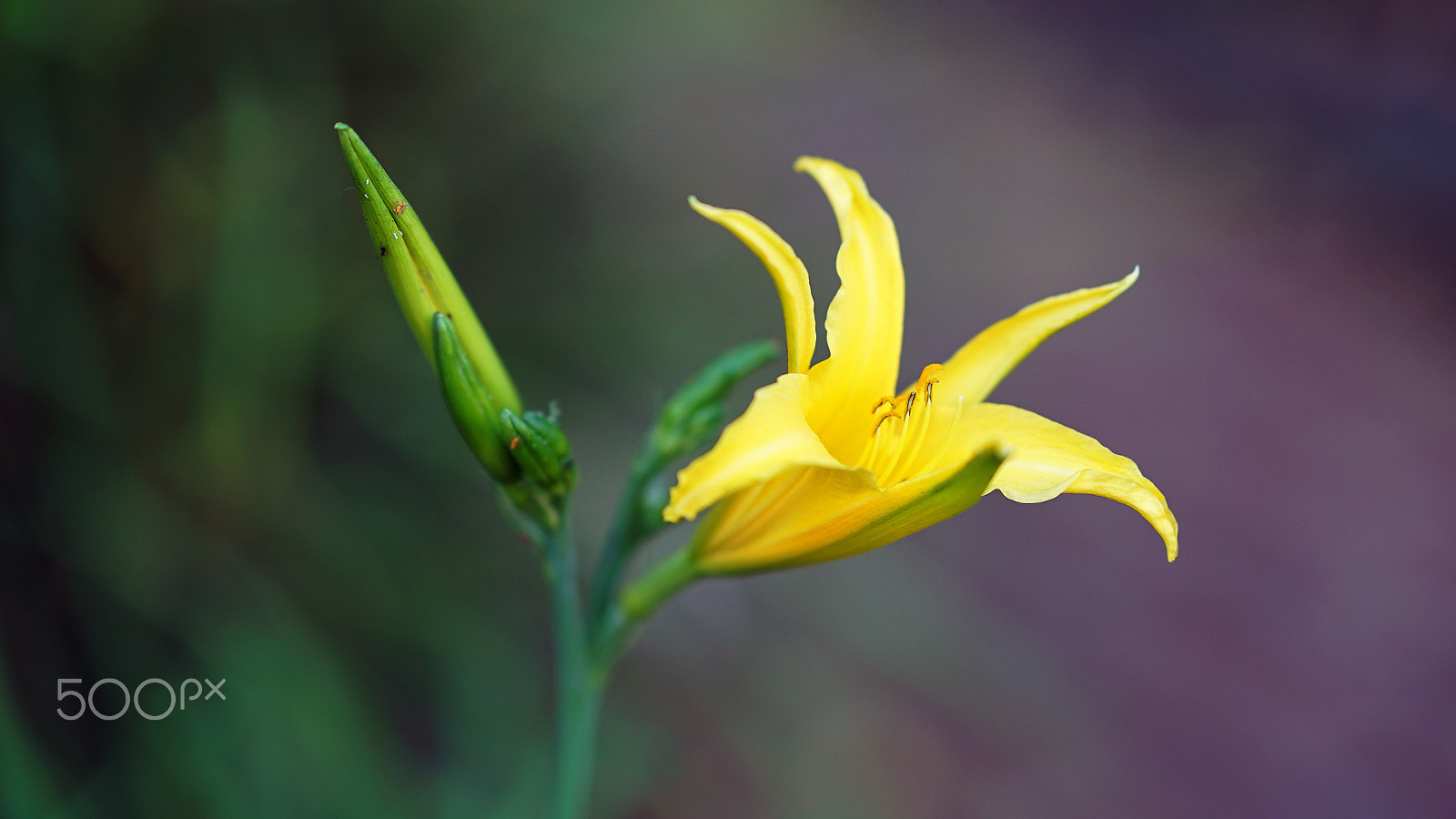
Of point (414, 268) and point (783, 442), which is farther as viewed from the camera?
point (414, 268)

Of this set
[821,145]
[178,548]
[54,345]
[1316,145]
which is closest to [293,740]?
[178,548]

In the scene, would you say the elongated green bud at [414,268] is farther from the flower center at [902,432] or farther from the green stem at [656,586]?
the flower center at [902,432]

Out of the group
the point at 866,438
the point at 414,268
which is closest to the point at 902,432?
the point at 866,438

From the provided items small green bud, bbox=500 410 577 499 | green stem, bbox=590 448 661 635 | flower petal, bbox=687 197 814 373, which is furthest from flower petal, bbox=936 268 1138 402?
small green bud, bbox=500 410 577 499

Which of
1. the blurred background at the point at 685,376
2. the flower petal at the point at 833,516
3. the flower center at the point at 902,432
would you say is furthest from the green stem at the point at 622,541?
the blurred background at the point at 685,376

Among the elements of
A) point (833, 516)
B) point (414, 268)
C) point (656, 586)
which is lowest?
point (656, 586)

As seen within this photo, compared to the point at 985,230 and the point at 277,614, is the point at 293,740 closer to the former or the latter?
the point at 277,614

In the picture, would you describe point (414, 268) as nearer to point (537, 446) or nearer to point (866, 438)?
point (537, 446)

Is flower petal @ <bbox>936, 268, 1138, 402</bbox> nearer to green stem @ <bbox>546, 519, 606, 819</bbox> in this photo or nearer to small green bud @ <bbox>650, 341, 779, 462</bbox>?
small green bud @ <bbox>650, 341, 779, 462</bbox>

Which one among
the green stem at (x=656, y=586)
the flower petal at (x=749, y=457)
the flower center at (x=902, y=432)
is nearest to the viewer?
the flower petal at (x=749, y=457)
